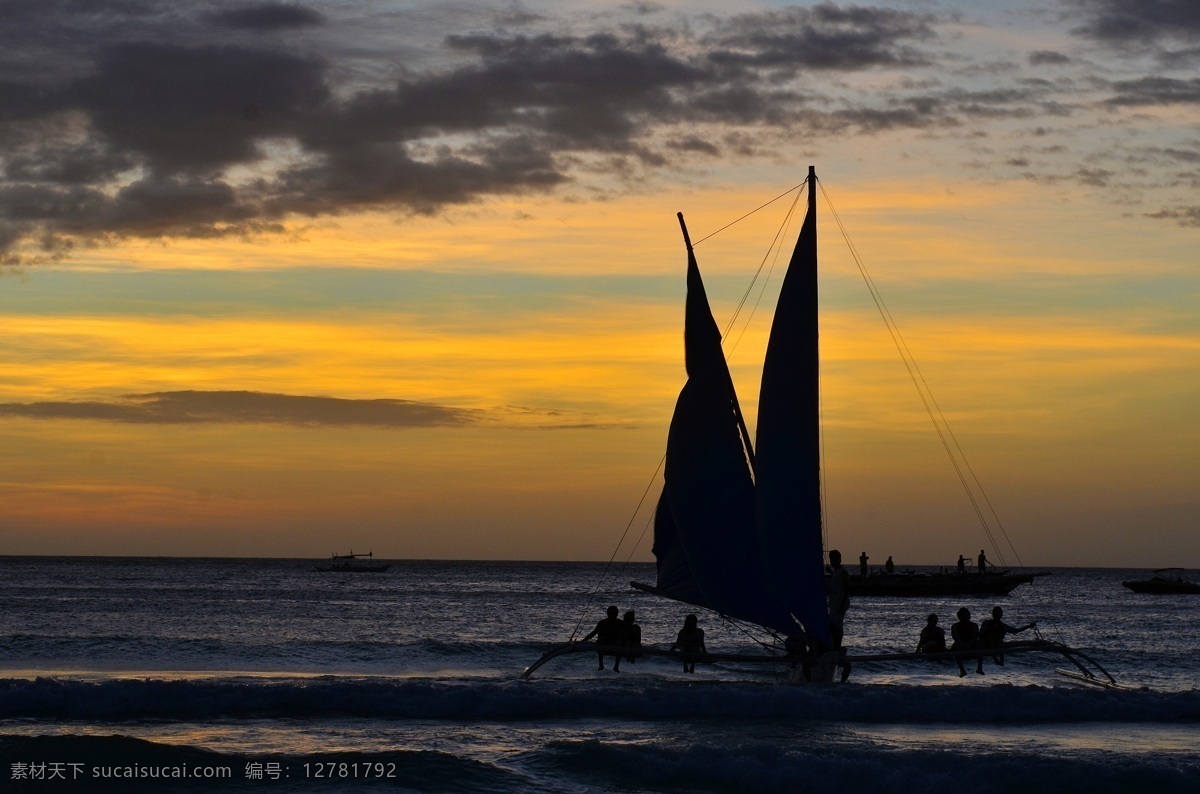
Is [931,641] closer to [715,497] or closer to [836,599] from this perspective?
[836,599]

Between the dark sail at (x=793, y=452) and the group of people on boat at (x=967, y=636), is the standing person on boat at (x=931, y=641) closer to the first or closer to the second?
the group of people on boat at (x=967, y=636)

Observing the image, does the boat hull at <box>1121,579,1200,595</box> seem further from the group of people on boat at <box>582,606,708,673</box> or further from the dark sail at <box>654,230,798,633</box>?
the dark sail at <box>654,230,798,633</box>

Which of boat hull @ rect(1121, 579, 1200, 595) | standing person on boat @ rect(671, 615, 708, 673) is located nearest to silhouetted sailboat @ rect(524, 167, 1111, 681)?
standing person on boat @ rect(671, 615, 708, 673)

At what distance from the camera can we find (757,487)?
23.1 meters

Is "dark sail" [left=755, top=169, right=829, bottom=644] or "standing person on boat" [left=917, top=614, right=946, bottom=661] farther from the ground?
"dark sail" [left=755, top=169, right=829, bottom=644]

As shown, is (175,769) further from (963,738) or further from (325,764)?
(963,738)

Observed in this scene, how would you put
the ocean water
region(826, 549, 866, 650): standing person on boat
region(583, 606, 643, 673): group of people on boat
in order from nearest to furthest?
the ocean water
region(826, 549, 866, 650): standing person on boat
region(583, 606, 643, 673): group of people on boat

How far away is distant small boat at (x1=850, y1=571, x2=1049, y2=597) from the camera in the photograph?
260 ft

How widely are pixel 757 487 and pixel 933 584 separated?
197ft

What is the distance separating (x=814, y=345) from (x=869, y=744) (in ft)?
23.3

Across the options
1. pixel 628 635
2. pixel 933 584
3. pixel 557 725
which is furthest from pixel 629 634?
pixel 933 584

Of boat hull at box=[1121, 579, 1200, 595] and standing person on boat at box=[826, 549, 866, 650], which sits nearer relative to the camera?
standing person on boat at box=[826, 549, 866, 650]

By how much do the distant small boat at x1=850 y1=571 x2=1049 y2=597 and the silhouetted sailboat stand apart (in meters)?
56.5

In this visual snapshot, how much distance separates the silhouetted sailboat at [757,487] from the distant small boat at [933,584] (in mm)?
56455
